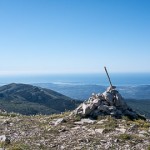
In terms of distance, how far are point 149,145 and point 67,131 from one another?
6610 mm

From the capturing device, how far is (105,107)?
28.5 m

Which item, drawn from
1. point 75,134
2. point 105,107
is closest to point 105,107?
point 105,107

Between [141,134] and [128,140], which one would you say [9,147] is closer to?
[128,140]

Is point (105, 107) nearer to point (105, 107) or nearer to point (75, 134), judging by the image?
point (105, 107)

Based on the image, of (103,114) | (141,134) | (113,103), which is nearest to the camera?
(141,134)

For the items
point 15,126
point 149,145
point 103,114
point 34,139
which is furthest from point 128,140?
point 15,126

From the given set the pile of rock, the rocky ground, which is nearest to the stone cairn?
the pile of rock

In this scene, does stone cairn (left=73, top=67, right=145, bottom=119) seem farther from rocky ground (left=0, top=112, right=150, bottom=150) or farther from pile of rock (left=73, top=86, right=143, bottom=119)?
rocky ground (left=0, top=112, right=150, bottom=150)

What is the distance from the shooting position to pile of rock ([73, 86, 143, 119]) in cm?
2811

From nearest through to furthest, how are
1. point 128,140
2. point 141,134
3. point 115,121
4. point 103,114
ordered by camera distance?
point 128,140 → point 141,134 → point 115,121 → point 103,114

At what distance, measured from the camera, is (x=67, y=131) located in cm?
2319

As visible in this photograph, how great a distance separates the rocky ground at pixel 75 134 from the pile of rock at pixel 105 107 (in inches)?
40.3

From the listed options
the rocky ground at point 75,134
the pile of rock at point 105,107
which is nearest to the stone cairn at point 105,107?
the pile of rock at point 105,107

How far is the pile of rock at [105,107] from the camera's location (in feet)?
92.2
